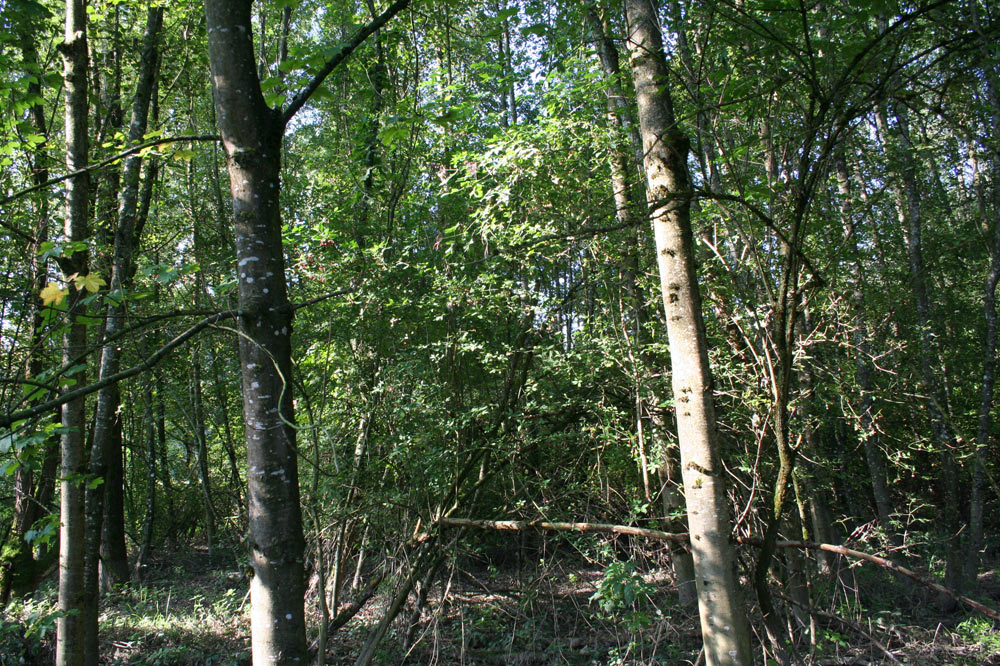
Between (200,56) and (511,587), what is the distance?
6190 mm

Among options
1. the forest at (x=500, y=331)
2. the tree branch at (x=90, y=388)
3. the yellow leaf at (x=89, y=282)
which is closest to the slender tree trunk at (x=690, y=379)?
the forest at (x=500, y=331)

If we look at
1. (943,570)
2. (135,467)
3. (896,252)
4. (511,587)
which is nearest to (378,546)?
(511,587)

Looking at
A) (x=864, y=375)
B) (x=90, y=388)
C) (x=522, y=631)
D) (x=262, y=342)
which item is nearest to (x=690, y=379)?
(x=262, y=342)

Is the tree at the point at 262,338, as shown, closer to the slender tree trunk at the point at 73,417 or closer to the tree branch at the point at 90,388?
the tree branch at the point at 90,388

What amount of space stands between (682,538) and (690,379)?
1142 mm

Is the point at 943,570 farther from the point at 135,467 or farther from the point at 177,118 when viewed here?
the point at 135,467

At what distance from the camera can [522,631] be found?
5.66m

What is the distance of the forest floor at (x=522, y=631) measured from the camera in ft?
15.5

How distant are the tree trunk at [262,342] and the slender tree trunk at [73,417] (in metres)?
2.24

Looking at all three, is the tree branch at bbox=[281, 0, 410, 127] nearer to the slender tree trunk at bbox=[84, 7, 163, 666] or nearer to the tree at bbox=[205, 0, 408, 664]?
the tree at bbox=[205, 0, 408, 664]

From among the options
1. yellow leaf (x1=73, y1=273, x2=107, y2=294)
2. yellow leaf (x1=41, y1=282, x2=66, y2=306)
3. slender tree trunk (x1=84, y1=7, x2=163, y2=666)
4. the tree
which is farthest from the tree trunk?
slender tree trunk (x1=84, y1=7, x2=163, y2=666)

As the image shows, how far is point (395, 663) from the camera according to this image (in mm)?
5035

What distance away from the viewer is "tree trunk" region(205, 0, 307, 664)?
1840mm

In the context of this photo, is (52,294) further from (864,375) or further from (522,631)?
(864,375)
